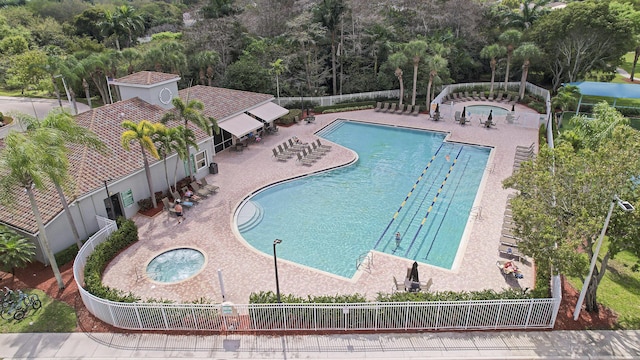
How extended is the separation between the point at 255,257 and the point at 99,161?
1052 centimetres

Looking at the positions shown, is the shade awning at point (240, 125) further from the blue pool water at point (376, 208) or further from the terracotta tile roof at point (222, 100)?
the blue pool water at point (376, 208)

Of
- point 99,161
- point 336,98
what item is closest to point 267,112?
point 336,98

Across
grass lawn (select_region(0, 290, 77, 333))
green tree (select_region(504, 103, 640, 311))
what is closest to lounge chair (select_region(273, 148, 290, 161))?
grass lawn (select_region(0, 290, 77, 333))

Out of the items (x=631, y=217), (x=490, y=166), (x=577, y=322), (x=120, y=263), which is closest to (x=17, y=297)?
(x=120, y=263)

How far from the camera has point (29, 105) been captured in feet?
158

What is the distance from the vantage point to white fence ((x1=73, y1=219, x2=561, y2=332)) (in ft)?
46.6

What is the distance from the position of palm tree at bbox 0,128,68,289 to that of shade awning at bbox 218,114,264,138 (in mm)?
14842

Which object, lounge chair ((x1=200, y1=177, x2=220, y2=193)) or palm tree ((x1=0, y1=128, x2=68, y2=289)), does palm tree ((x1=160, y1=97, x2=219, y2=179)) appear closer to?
lounge chair ((x1=200, y1=177, x2=220, y2=193))

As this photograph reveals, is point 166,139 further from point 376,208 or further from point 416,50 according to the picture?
point 416,50

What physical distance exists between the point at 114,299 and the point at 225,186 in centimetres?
1216

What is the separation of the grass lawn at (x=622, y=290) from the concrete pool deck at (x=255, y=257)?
2.76 meters

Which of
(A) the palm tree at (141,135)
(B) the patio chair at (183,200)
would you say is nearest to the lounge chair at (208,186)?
(B) the patio chair at (183,200)

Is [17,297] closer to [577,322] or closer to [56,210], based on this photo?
[56,210]

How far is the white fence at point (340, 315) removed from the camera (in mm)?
14211
